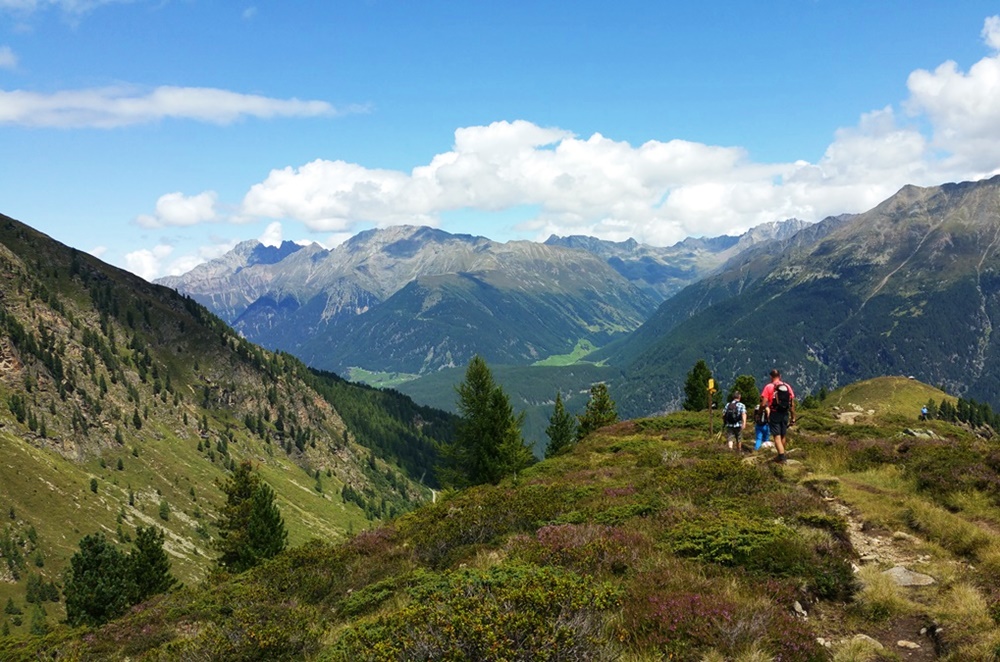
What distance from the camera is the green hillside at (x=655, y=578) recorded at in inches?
328

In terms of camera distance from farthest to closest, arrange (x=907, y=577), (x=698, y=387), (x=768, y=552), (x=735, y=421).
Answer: (x=698, y=387)
(x=735, y=421)
(x=768, y=552)
(x=907, y=577)

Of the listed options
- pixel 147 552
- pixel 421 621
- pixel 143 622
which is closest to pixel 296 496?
pixel 147 552

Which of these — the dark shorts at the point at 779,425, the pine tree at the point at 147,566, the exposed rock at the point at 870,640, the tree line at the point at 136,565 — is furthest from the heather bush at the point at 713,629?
the pine tree at the point at 147,566

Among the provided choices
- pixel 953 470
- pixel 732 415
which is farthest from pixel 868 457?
pixel 732 415

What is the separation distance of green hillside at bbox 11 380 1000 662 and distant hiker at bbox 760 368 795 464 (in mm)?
1077

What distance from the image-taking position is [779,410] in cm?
2345

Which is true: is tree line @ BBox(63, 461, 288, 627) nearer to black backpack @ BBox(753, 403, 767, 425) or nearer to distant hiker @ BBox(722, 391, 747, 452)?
distant hiker @ BBox(722, 391, 747, 452)

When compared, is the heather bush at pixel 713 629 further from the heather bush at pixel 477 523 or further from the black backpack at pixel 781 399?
the black backpack at pixel 781 399

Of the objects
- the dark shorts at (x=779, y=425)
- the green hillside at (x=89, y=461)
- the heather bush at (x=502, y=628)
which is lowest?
the green hillside at (x=89, y=461)

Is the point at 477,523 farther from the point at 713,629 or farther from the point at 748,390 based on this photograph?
the point at 748,390

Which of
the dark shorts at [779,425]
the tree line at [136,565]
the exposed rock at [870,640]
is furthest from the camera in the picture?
the tree line at [136,565]

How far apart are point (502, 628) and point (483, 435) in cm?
4184

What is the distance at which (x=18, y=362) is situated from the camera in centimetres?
15625

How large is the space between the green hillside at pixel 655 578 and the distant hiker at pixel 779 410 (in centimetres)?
108
